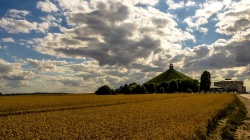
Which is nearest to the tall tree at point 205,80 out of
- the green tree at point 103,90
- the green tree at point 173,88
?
the green tree at point 173,88

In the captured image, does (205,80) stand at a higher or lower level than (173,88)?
higher

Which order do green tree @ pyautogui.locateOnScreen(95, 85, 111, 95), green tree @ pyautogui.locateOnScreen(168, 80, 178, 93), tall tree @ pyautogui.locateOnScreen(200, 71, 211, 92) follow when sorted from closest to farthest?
1. green tree @ pyautogui.locateOnScreen(95, 85, 111, 95)
2. tall tree @ pyautogui.locateOnScreen(200, 71, 211, 92)
3. green tree @ pyautogui.locateOnScreen(168, 80, 178, 93)

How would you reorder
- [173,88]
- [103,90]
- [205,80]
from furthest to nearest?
[173,88]
[205,80]
[103,90]

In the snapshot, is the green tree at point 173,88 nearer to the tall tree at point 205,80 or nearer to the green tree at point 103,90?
the tall tree at point 205,80

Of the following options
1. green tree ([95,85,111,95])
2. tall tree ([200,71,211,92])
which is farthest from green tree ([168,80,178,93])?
green tree ([95,85,111,95])

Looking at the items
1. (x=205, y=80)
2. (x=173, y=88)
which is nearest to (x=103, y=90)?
(x=173, y=88)

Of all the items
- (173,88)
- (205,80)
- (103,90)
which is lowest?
(103,90)

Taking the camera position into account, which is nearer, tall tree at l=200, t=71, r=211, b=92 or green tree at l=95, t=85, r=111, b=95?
green tree at l=95, t=85, r=111, b=95

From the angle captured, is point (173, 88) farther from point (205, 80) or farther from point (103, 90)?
point (103, 90)

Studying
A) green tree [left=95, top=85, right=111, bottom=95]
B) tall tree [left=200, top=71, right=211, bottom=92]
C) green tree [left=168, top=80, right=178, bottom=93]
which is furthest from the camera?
green tree [left=168, top=80, right=178, bottom=93]

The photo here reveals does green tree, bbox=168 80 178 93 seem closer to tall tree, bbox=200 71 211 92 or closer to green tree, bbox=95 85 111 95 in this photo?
tall tree, bbox=200 71 211 92

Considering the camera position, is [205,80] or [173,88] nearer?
[205,80]

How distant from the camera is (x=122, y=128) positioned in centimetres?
1720

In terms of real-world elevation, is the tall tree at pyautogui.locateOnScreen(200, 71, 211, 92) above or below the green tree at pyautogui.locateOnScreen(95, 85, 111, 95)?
above
